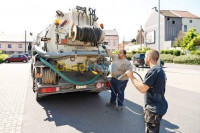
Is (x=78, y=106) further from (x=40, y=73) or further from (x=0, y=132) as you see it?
(x=0, y=132)

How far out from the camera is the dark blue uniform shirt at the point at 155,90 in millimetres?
2428

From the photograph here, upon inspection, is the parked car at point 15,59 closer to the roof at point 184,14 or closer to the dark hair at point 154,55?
the dark hair at point 154,55

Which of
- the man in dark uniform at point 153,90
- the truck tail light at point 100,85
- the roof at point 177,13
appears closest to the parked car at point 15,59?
the truck tail light at point 100,85

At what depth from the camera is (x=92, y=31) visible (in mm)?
4902

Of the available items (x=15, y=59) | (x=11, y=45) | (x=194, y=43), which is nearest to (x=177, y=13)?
(x=194, y=43)

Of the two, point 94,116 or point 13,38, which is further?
point 13,38

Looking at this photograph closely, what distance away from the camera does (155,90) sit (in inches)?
98.8

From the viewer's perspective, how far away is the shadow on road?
154 inches

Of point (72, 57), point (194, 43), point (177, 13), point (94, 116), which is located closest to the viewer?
point (94, 116)

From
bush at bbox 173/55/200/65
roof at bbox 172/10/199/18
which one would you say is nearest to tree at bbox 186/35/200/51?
bush at bbox 173/55/200/65

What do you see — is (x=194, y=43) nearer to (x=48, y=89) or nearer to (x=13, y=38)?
(x=48, y=89)

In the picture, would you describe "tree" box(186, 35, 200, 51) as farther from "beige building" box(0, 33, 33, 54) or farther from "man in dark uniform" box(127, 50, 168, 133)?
"beige building" box(0, 33, 33, 54)

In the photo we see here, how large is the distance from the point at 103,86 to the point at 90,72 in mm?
892

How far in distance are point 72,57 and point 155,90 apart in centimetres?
324
